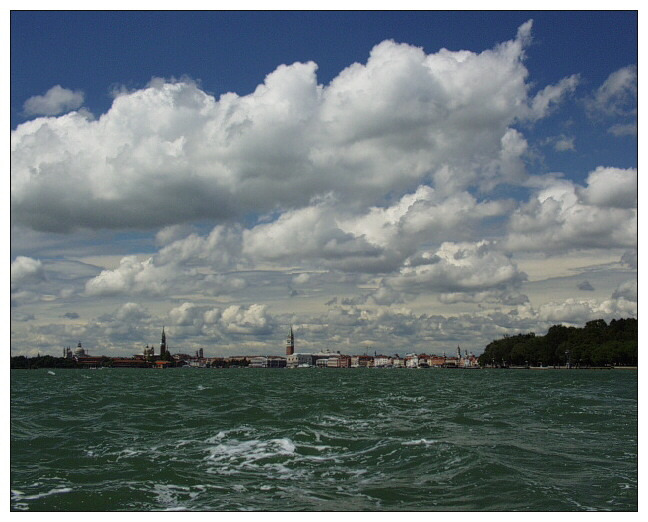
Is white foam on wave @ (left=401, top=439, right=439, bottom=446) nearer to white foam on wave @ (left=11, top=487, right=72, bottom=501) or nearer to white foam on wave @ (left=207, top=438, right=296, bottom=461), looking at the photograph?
white foam on wave @ (left=207, top=438, right=296, bottom=461)

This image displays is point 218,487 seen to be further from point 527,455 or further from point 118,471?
point 527,455

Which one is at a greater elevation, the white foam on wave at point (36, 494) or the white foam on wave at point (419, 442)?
the white foam on wave at point (36, 494)

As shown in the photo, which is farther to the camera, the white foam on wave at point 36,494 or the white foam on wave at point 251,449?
the white foam on wave at point 251,449

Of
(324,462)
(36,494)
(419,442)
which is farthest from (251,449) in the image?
(36,494)

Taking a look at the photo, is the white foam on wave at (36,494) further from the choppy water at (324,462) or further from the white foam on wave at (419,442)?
the white foam on wave at (419,442)

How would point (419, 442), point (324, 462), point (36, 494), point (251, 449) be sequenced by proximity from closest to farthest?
point (36, 494) < point (324, 462) < point (251, 449) < point (419, 442)

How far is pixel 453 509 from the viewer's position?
57.6 feet

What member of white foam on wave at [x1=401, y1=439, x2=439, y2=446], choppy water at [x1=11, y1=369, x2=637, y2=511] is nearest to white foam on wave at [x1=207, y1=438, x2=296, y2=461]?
choppy water at [x1=11, y1=369, x2=637, y2=511]

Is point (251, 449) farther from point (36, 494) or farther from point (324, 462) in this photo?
point (36, 494)

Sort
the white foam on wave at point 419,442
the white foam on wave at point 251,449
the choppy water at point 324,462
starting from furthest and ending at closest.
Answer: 1. the white foam on wave at point 419,442
2. the white foam on wave at point 251,449
3. the choppy water at point 324,462

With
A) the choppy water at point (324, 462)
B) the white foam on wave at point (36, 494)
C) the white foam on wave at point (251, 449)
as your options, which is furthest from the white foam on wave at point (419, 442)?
the white foam on wave at point (36, 494)

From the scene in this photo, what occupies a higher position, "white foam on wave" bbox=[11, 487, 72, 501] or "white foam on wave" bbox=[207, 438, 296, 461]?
"white foam on wave" bbox=[11, 487, 72, 501]
